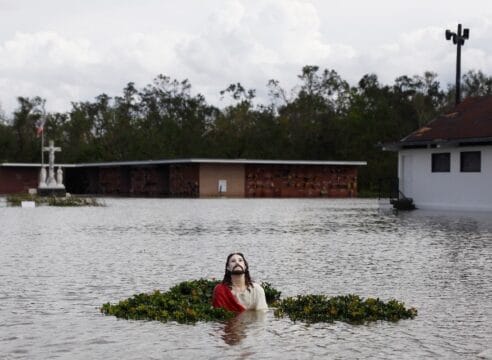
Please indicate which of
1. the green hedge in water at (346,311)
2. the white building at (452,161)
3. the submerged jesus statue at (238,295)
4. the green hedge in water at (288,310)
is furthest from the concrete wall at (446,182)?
the submerged jesus statue at (238,295)

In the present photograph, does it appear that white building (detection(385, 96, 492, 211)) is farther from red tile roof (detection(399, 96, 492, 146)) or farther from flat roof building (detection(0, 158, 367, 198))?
flat roof building (detection(0, 158, 367, 198))

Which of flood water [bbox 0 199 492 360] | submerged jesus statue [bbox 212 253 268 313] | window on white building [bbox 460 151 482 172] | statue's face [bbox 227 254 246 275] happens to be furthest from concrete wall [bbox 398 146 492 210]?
statue's face [bbox 227 254 246 275]

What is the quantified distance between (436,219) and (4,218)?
1702cm

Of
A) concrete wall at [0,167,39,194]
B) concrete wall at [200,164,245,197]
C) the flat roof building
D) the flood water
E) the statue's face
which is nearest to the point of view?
the flood water

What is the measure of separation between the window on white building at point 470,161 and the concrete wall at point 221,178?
33.8 m

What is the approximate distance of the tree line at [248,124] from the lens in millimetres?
87750

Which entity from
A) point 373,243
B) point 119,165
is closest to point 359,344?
point 373,243

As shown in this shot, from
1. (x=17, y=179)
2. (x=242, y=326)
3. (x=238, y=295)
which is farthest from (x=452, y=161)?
(x=17, y=179)

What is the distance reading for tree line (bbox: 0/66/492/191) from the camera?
288ft

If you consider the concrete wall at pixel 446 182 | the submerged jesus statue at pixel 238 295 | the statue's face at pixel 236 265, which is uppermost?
the concrete wall at pixel 446 182

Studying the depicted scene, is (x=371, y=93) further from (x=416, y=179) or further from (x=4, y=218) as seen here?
(x=4, y=218)

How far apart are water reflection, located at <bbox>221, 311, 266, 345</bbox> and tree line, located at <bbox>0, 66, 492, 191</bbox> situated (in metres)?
72.8

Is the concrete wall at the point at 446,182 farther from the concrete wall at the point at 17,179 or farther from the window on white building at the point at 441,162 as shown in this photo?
the concrete wall at the point at 17,179

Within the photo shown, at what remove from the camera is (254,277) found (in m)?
14.7
